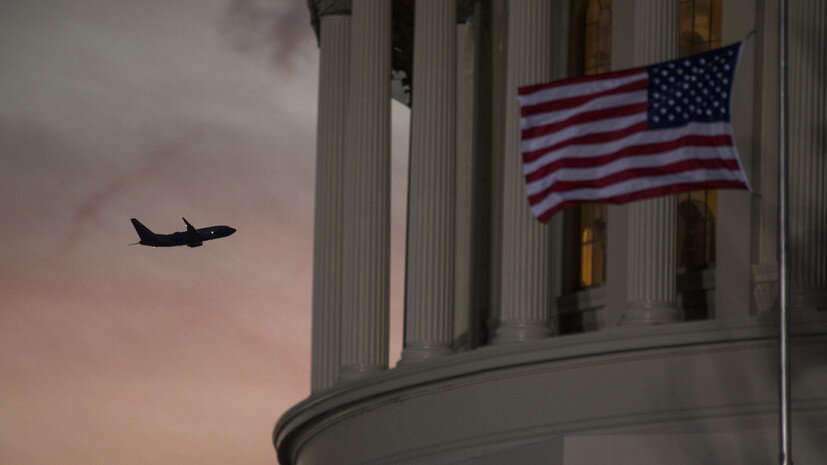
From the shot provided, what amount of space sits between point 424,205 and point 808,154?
43.2 ft

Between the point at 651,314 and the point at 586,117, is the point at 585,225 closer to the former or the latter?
the point at 651,314

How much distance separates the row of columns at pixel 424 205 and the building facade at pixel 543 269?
7 cm

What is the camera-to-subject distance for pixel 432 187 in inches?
2238

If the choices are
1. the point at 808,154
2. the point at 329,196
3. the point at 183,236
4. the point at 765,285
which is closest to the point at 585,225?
the point at 329,196

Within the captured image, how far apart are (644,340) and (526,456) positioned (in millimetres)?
4291

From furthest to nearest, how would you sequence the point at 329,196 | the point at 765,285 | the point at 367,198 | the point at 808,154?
the point at 329,196, the point at 367,198, the point at 765,285, the point at 808,154

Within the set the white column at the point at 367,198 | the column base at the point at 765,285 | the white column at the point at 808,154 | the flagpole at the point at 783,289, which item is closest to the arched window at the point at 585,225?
the white column at the point at 367,198

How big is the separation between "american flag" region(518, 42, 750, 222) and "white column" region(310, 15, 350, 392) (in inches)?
849

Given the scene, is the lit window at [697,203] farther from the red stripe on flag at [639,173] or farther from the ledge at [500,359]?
the red stripe on flag at [639,173]

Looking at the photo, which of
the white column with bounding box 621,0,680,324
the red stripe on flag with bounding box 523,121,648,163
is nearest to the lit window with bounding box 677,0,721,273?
the white column with bounding box 621,0,680,324

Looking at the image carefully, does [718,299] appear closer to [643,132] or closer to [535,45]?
[535,45]

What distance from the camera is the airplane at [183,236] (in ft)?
227

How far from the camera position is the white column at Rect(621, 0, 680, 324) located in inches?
1949

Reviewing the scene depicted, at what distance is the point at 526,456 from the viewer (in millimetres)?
49125
